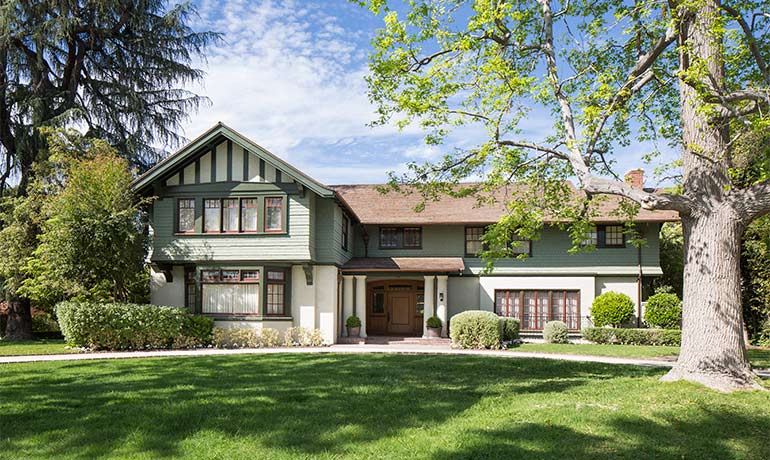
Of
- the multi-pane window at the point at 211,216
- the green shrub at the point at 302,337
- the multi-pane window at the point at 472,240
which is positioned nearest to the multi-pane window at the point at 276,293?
A: the green shrub at the point at 302,337

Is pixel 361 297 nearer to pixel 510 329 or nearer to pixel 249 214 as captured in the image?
pixel 249 214

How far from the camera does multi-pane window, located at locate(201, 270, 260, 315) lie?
21.2 metres

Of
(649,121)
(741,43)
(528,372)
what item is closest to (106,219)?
(528,372)

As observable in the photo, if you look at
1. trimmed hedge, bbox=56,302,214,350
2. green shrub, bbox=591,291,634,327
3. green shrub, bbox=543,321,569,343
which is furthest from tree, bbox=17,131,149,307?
green shrub, bbox=591,291,634,327

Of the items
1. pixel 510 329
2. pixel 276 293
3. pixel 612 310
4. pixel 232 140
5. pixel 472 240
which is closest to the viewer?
pixel 232 140

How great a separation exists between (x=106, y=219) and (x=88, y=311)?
2.92 meters

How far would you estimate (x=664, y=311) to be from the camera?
2303 cm

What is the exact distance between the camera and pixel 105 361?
15.4 m

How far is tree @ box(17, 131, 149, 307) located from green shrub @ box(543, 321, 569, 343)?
1513cm

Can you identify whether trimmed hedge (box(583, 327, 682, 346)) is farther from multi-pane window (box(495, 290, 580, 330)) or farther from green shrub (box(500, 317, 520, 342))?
green shrub (box(500, 317, 520, 342))

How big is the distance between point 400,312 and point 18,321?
15.1 metres

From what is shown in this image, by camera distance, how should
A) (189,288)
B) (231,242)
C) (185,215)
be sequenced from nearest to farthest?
1. (231,242)
2. (185,215)
3. (189,288)

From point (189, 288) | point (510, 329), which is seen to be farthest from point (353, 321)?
point (189, 288)

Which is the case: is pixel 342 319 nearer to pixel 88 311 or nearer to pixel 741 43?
pixel 88 311
